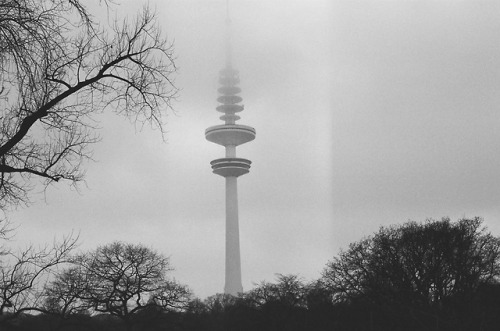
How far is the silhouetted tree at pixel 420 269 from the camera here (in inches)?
2266

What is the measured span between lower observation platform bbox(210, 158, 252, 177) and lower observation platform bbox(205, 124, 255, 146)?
8.14m

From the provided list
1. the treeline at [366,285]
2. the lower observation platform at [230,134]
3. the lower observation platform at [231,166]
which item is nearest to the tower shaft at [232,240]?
the lower observation platform at [231,166]

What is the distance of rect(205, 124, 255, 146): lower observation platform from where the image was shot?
182625 millimetres

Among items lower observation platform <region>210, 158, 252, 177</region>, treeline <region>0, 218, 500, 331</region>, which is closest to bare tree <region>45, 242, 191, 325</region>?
treeline <region>0, 218, 500, 331</region>

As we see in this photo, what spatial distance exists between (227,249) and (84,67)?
179 meters

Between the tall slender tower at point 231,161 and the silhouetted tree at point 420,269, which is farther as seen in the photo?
the tall slender tower at point 231,161

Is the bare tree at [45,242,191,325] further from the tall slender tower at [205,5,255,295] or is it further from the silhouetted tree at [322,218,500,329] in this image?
the tall slender tower at [205,5,255,295]

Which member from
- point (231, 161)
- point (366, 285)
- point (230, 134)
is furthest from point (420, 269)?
point (230, 134)

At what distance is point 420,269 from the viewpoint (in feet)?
206

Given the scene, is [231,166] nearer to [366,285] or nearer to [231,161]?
[231,161]

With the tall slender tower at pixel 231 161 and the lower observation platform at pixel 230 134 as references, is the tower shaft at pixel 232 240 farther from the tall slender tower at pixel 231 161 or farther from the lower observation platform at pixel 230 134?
the lower observation platform at pixel 230 134

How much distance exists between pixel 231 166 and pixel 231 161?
1.42m

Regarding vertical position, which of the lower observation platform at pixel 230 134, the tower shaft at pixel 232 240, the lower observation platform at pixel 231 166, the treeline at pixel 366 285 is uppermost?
the lower observation platform at pixel 230 134

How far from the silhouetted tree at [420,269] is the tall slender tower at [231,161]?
110929 millimetres
